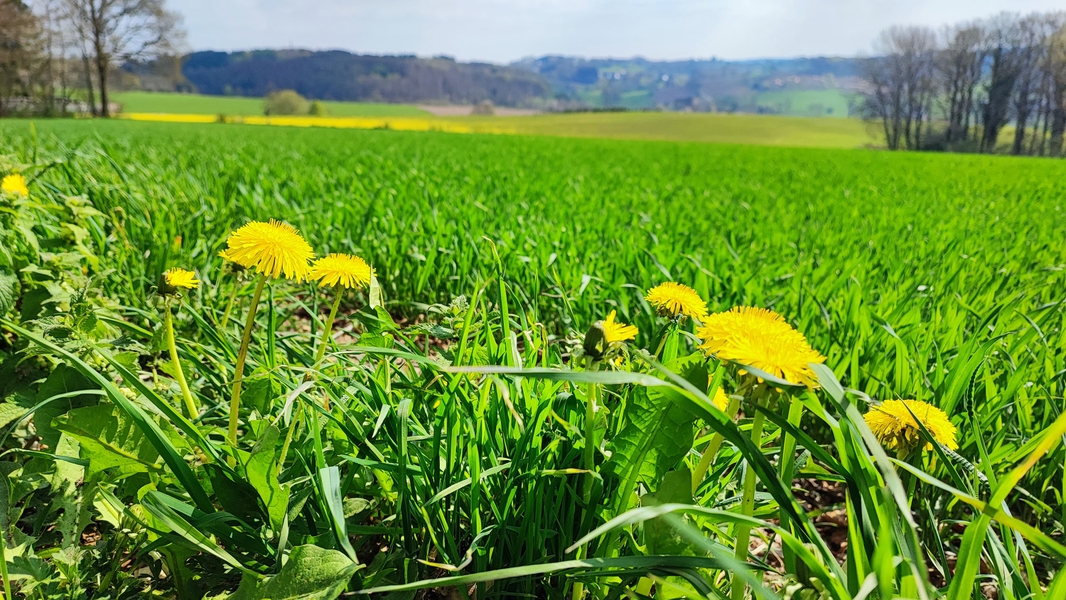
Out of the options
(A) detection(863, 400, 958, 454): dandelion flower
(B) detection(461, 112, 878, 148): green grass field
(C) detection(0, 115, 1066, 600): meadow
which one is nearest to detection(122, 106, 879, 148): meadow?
(B) detection(461, 112, 878, 148): green grass field

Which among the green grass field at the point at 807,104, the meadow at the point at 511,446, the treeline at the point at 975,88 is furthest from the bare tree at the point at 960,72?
the green grass field at the point at 807,104

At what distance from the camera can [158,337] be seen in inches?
39.6

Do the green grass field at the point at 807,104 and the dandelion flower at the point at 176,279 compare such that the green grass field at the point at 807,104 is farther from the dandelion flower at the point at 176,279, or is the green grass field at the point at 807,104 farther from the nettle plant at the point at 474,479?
the dandelion flower at the point at 176,279

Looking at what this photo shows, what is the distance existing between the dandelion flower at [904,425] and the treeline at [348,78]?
6248 inches

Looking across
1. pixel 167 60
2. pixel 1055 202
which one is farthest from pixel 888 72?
pixel 167 60

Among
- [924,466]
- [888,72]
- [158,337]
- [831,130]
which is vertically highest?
[888,72]

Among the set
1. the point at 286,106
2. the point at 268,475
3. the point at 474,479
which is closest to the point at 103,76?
the point at 286,106

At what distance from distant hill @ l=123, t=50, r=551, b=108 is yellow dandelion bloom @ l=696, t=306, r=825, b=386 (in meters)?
158

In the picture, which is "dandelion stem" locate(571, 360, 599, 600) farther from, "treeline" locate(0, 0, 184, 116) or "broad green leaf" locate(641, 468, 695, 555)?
"treeline" locate(0, 0, 184, 116)

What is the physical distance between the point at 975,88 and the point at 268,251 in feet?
193

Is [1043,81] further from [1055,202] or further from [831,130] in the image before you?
[1055,202]

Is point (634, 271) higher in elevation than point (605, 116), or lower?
lower

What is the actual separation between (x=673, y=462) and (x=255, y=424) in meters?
0.63

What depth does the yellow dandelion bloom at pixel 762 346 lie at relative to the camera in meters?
0.58
